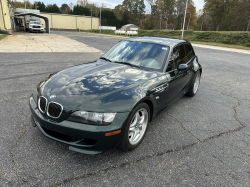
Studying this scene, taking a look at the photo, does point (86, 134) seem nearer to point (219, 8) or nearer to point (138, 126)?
point (138, 126)

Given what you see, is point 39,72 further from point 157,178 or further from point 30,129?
point 157,178

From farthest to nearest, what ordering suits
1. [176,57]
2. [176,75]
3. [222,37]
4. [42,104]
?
[222,37], [176,57], [176,75], [42,104]

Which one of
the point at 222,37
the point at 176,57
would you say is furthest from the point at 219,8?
the point at 176,57

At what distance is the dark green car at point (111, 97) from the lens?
217 cm

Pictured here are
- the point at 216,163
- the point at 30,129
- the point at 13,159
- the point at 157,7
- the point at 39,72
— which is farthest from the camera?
the point at 157,7

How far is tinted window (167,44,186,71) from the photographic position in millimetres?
3473

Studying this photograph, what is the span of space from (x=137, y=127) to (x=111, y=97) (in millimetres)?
694

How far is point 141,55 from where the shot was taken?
3.55 m

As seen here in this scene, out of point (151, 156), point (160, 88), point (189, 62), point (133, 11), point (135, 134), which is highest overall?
point (133, 11)

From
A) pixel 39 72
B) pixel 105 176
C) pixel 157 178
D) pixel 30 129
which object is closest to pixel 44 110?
pixel 30 129

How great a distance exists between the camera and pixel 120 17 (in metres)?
96.2

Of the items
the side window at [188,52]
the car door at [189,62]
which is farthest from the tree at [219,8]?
the car door at [189,62]

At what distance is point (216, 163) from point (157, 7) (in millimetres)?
102716

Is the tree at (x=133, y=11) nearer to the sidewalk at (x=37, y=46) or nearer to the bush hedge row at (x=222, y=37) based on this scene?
the bush hedge row at (x=222, y=37)
